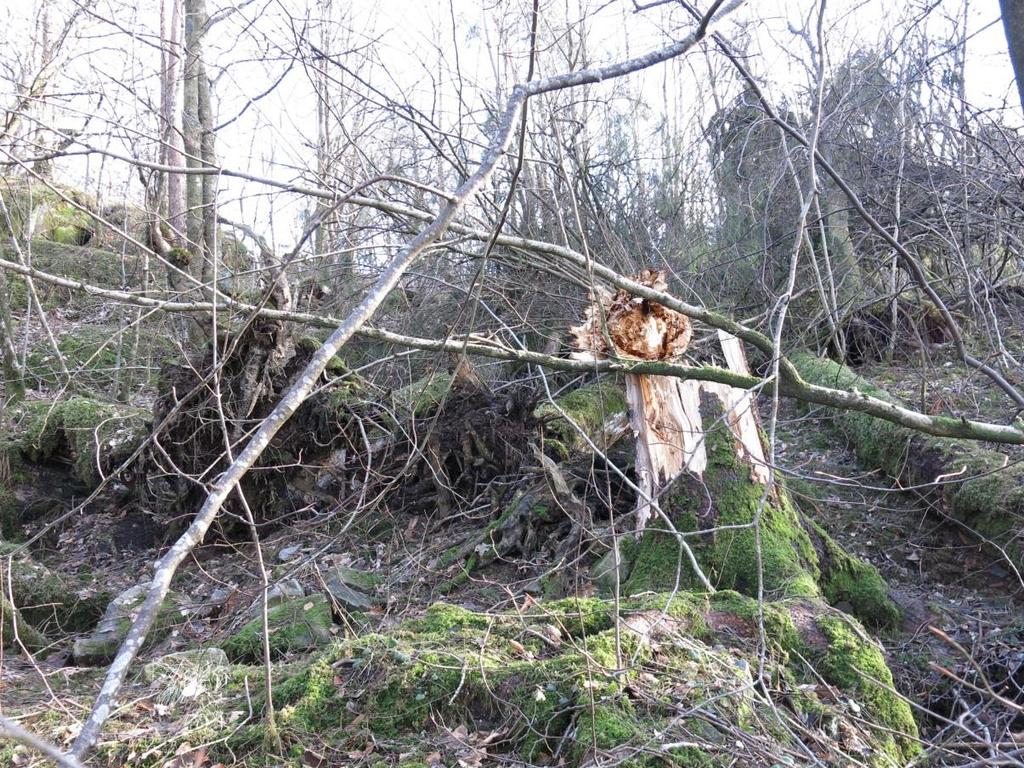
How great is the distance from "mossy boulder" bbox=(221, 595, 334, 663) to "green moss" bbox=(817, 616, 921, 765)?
257 centimetres

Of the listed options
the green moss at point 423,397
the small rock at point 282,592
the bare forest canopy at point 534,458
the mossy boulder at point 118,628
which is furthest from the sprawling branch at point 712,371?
the green moss at point 423,397

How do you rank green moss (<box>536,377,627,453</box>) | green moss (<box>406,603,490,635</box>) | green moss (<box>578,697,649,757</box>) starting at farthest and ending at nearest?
green moss (<box>536,377,627,453</box>) → green moss (<box>406,603,490,635</box>) → green moss (<box>578,697,649,757</box>)

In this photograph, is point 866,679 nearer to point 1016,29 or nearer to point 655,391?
point 655,391

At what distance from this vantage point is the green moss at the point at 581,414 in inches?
232

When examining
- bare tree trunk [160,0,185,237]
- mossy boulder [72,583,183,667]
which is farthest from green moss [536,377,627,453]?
bare tree trunk [160,0,185,237]

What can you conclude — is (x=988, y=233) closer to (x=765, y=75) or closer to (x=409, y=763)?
(x=765, y=75)

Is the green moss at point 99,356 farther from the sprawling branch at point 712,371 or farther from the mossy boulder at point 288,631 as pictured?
the sprawling branch at point 712,371

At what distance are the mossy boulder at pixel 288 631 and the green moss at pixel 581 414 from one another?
2109 mm

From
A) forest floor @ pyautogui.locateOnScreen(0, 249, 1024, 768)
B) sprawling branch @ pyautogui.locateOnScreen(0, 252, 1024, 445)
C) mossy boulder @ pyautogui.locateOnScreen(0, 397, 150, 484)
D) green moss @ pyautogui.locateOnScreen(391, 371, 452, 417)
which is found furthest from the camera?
mossy boulder @ pyautogui.locateOnScreen(0, 397, 150, 484)

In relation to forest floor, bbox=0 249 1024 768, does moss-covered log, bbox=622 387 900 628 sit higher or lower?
higher

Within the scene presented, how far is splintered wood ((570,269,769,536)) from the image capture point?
455 cm

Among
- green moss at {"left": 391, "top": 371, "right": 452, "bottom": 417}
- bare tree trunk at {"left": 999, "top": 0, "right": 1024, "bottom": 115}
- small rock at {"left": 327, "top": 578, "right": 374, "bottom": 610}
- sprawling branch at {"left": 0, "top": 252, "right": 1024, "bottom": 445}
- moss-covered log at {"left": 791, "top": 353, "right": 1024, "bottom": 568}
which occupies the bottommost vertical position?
small rock at {"left": 327, "top": 578, "right": 374, "bottom": 610}

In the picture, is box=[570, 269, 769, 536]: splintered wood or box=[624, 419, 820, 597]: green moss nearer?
box=[624, 419, 820, 597]: green moss

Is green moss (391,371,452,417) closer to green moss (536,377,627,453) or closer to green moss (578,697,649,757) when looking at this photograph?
green moss (536,377,627,453)
